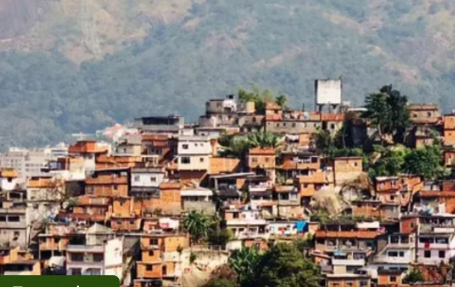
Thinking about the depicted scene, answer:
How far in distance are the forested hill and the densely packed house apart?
2794 inches

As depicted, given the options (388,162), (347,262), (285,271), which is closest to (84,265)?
(285,271)

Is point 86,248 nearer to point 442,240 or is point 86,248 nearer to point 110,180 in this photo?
point 110,180

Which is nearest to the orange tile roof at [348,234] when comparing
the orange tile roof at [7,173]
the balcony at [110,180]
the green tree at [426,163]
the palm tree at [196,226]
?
the palm tree at [196,226]

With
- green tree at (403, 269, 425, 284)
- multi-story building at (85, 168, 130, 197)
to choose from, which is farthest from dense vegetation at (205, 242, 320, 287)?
multi-story building at (85, 168, 130, 197)

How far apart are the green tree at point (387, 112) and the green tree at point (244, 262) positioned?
7111mm

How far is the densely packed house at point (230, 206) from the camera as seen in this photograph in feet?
142

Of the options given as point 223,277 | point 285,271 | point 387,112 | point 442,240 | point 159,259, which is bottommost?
point 223,277

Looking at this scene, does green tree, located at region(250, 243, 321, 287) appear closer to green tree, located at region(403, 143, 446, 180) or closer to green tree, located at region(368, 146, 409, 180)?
green tree, located at region(368, 146, 409, 180)

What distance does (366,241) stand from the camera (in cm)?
4388

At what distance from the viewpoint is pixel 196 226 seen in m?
44.4

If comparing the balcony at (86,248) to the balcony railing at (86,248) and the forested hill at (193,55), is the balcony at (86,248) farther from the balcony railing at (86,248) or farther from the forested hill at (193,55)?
the forested hill at (193,55)

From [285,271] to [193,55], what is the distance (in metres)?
100

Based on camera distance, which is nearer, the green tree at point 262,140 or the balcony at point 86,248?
the balcony at point 86,248

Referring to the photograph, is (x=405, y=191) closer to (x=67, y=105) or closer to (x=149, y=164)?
(x=149, y=164)
